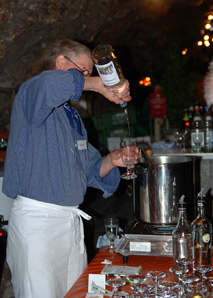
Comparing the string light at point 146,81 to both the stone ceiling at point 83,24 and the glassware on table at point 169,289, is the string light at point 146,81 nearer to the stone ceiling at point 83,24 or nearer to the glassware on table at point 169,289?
the stone ceiling at point 83,24

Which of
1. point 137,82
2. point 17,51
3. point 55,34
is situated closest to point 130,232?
point 17,51

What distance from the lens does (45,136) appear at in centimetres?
167

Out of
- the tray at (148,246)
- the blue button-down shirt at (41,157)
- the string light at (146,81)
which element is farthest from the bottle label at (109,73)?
the string light at (146,81)

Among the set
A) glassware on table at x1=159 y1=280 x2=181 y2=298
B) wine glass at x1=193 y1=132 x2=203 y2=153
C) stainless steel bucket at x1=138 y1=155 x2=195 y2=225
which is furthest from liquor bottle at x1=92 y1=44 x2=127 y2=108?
wine glass at x1=193 y1=132 x2=203 y2=153

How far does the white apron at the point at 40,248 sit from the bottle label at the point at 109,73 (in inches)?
22.8

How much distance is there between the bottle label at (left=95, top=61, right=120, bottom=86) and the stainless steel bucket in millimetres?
462

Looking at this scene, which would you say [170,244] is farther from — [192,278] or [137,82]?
[137,82]

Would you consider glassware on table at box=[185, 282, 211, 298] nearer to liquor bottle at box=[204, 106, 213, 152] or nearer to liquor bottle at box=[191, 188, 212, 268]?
liquor bottle at box=[191, 188, 212, 268]

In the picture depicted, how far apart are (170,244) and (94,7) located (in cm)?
435

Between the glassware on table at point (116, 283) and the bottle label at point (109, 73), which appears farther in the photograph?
the bottle label at point (109, 73)

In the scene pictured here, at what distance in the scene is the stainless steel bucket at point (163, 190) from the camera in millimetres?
1798

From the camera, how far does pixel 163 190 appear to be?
1.80 m

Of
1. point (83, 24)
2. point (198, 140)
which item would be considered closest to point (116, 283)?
point (198, 140)

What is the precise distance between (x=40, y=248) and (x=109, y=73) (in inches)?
30.5
